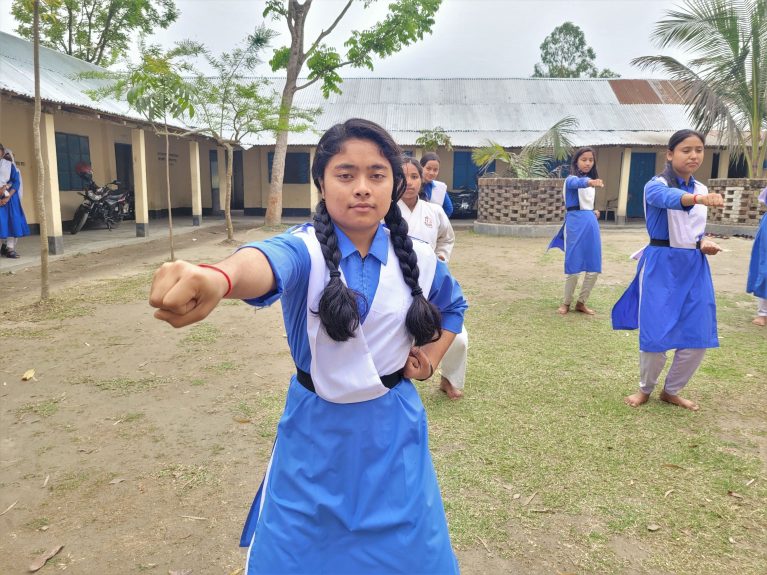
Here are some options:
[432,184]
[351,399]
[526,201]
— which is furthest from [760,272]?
[526,201]

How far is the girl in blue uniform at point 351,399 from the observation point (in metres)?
1.40

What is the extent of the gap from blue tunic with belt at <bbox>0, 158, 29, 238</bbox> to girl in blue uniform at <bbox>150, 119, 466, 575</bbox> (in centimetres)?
896

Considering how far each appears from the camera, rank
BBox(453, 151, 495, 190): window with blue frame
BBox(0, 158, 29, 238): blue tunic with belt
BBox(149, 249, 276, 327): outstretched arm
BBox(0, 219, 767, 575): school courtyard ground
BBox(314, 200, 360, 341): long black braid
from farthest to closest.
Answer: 1. BBox(453, 151, 495, 190): window with blue frame
2. BBox(0, 158, 29, 238): blue tunic with belt
3. BBox(0, 219, 767, 575): school courtyard ground
4. BBox(314, 200, 360, 341): long black braid
5. BBox(149, 249, 276, 327): outstretched arm

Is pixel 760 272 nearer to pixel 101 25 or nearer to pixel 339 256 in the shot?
pixel 339 256

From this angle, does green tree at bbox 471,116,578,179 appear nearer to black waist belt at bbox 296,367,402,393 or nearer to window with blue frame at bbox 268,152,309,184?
window with blue frame at bbox 268,152,309,184

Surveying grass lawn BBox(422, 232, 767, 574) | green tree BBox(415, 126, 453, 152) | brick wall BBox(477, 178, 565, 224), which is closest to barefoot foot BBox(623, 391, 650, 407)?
grass lawn BBox(422, 232, 767, 574)

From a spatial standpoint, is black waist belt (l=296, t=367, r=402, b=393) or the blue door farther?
the blue door

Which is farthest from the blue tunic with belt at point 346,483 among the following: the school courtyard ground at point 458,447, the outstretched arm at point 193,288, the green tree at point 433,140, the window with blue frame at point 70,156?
the green tree at point 433,140

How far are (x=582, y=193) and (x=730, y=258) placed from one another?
221 inches

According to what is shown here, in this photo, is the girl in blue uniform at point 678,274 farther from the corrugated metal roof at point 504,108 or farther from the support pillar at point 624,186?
the support pillar at point 624,186

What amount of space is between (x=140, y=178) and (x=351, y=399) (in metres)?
12.2

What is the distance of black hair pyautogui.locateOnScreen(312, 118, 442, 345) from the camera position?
1.35 meters

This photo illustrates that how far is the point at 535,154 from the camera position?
1480 centimetres

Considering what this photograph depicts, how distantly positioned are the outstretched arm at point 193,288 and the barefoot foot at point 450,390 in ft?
9.67
